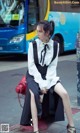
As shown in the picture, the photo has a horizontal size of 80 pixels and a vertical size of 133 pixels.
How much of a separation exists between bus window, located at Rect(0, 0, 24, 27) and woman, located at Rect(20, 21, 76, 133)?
28.4 ft

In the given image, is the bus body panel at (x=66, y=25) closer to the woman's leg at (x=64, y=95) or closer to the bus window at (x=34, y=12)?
the bus window at (x=34, y=12)

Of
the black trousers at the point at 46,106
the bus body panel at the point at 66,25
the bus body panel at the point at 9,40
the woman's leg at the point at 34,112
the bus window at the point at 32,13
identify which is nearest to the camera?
the woman's leg at the point at 34,112

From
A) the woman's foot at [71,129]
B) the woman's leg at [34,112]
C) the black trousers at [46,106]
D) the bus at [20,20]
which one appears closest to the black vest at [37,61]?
the black trousers at [46,106]

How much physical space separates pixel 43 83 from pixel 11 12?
915 centimetres

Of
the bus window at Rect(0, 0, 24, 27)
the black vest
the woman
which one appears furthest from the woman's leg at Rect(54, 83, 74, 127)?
the bus window at Rect(0, 0, 24, 27)

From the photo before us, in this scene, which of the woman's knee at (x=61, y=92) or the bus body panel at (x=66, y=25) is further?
the bus body panel at (x=66, y=25)

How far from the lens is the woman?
537 centimetres

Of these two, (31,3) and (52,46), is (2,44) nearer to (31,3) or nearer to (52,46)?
(31,3)

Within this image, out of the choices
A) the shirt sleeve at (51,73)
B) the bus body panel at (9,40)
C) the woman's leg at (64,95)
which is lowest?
the bus body panel at (9,40)

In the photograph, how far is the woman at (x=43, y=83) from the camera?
537 cm

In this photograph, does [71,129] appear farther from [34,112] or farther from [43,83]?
[43,83]

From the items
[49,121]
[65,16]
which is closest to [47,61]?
[49,121]

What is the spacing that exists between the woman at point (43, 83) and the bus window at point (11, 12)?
867cm

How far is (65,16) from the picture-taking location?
15.5 meters
